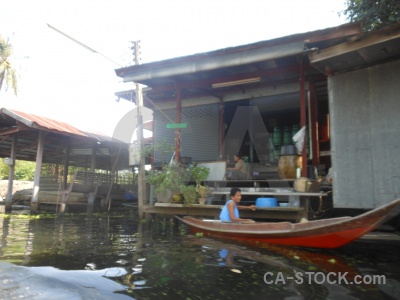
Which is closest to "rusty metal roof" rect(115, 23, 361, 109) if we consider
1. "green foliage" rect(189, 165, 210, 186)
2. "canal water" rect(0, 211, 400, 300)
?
"green foliage" rect(189, 165, 210, 186)

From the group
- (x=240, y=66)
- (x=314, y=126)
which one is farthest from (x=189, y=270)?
(x=314, y=126)

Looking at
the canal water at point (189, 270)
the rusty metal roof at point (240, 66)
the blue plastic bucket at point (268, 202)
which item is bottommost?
the canal water at point (189, 270)

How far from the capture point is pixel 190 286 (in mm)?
3818

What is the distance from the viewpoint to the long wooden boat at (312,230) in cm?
475

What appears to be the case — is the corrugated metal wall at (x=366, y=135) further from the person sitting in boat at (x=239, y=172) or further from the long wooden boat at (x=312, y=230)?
the person sitting in boat at (x=239, y=172)

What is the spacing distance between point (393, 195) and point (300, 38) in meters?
3.95

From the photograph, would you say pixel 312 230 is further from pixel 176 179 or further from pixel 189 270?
pixel 176 179

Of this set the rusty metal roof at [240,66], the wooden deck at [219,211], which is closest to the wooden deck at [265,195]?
the wooden deck at [219,211]

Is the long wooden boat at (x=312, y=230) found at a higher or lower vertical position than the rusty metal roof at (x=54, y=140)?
lower

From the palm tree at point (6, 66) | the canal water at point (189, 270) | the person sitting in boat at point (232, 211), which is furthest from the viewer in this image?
the palm tree at point (6, 66)

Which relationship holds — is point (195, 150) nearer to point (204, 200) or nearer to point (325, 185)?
point (204, 200)

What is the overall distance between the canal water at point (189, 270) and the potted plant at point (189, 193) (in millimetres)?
1609
